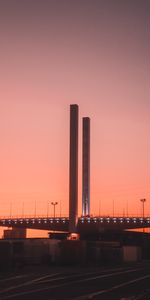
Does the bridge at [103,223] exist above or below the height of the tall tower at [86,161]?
below

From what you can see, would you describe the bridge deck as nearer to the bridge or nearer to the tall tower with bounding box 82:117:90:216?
the bridge

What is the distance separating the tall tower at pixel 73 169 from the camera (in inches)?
6373

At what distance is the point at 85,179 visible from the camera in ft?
593

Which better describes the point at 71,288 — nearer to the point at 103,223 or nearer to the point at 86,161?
the point at 103,223

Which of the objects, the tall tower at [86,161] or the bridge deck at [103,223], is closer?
the bridge deck at [103,223]

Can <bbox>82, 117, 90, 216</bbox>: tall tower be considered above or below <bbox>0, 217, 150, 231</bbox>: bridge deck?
above

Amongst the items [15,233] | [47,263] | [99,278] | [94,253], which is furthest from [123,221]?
[99,278]

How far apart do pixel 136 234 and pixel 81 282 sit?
87.0 m

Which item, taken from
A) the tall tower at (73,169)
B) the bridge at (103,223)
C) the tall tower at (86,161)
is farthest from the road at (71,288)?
the tall tower at (86,161)

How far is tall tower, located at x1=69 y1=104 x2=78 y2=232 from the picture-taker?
16188 cm

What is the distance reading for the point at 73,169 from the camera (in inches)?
6363

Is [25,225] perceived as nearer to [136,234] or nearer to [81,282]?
[136,234]

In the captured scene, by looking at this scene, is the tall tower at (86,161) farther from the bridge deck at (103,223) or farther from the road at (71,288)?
the road at (71,288)

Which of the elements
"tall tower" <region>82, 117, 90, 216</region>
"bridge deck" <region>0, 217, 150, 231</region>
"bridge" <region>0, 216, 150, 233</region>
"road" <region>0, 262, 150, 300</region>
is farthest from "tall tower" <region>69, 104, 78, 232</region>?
"road" <region>0, 262, 150, 300</region>
